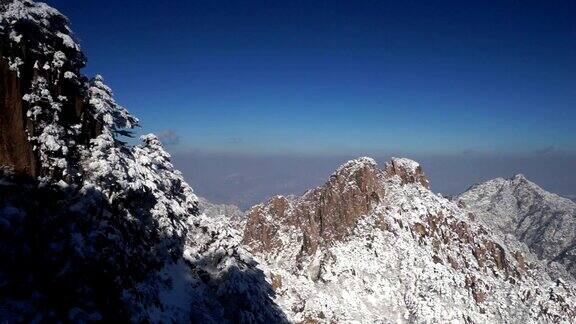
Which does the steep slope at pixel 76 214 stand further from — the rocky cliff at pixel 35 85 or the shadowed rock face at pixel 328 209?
the shadowed rock face at pixel 328 209

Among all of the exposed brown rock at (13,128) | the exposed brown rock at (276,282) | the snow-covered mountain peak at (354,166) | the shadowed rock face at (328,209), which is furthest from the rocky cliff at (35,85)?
the snow-covered mountain peak at (354,166)

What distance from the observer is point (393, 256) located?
108 m

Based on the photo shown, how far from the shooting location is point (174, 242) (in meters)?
36.0

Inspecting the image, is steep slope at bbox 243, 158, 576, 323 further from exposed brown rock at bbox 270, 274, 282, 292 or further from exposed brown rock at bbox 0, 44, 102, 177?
exposed brown rock at bbox 0, 44, 102, 177

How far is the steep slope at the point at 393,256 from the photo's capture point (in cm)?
9869

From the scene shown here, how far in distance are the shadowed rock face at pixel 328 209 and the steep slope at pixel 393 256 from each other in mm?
313

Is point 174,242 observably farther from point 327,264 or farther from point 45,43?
point 327,264

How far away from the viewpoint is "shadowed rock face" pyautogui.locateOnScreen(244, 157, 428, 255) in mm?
115688

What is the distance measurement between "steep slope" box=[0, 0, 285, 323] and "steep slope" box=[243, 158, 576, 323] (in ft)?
175

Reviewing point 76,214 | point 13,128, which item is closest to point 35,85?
point 13,128

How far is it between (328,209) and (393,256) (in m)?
24.0

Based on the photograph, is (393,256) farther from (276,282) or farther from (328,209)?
(276,282)

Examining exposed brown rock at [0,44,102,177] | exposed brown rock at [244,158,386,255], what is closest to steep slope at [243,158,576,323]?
exposed brown rock at [244,158,386,255]

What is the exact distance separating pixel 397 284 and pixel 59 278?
314 feet
